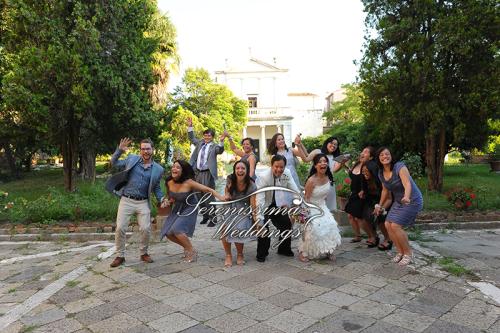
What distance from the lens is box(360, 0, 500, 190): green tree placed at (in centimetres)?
976

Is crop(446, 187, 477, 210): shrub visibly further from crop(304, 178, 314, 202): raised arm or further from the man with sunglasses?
the man with sunglasses

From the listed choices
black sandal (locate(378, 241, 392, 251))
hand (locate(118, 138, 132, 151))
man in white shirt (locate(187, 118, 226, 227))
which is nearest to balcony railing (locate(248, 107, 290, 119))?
man in white shirt (locate(187, 118, 226, 227))

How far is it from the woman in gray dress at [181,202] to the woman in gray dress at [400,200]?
2397mm

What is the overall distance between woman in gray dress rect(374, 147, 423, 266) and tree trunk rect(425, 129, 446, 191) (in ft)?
22.5

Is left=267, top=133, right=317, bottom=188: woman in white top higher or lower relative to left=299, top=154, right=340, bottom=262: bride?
higher

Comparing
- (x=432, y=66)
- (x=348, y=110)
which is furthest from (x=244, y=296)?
(x=348, y=110)

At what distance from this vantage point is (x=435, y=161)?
11.7m

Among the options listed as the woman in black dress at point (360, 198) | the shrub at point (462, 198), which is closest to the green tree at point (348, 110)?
the shrub at point (462, 198)

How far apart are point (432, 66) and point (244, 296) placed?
856 centimetres

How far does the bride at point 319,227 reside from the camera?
5449 mm

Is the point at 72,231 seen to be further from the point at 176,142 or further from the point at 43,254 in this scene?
the point at 176,142

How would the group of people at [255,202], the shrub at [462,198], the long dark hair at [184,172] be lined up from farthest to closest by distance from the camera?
1. the shrub at [462,198]
2. the long dark hair at [184,172]
3. the group of people at [255,202]

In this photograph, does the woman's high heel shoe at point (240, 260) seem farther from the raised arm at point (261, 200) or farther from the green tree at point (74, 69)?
the green tree at point (74, 69)

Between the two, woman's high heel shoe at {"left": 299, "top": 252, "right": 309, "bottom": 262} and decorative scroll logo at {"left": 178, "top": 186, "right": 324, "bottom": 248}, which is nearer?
decorative scroll logo at {"left": 178, "top": 186, "right": 324, "bottom": 248}
